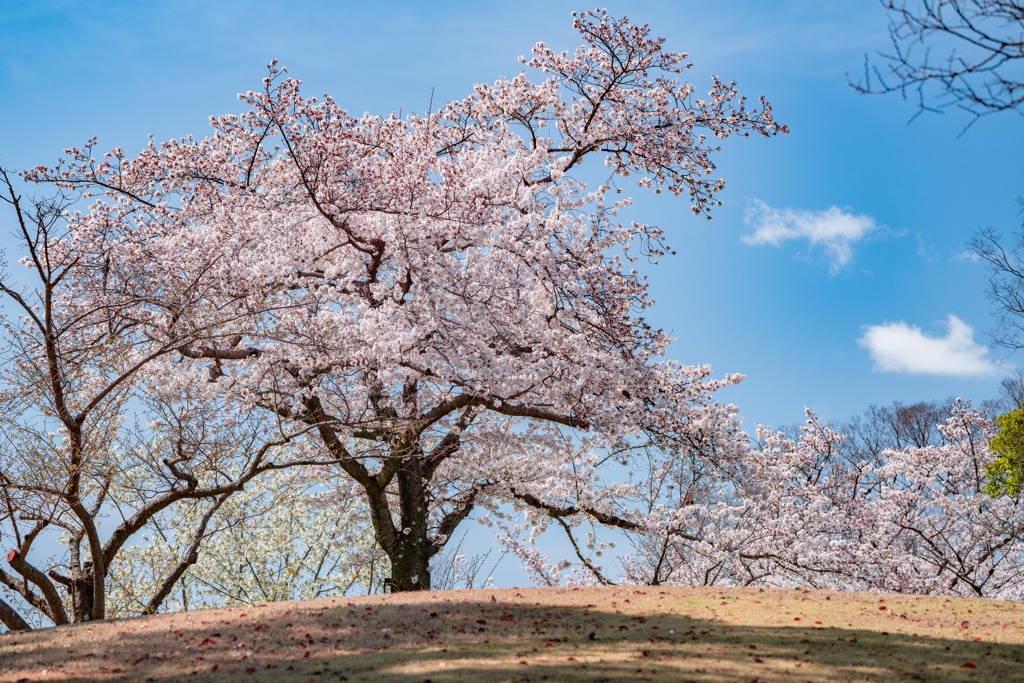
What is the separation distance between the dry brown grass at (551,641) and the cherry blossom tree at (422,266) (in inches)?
131

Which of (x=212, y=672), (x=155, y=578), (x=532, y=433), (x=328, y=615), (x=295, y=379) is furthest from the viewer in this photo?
(x=155, y=578)

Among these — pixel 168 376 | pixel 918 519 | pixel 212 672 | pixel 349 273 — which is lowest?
pixel 212 672

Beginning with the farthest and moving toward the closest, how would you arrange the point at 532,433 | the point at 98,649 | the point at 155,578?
the point at 155,578 < the point at 532,433 < the point at 98,649

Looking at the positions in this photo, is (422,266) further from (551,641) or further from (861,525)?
(861,525)

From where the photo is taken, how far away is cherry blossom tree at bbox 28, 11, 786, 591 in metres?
13.6

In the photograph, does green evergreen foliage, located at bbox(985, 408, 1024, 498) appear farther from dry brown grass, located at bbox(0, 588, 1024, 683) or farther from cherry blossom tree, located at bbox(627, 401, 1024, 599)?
dry brown grass, located at bbox(0, 588, 1024, 683)

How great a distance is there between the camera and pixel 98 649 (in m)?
8.84

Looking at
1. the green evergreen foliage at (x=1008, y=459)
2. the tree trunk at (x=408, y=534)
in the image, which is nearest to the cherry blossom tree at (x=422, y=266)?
the tree trunk at (x=408, y=534)

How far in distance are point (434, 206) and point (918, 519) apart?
12.1m

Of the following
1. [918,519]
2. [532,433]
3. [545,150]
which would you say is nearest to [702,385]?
[532,433]

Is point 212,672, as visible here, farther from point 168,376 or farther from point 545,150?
point 545,150

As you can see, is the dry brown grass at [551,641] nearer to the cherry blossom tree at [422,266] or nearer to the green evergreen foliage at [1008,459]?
the cherry blossom tree at [422,266]

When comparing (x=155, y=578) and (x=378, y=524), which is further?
(x=155, y=578)

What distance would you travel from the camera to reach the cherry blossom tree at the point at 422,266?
13641mm
